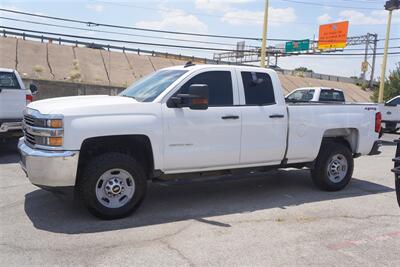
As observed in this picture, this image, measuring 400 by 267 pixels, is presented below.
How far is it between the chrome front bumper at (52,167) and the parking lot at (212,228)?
1.81 feet

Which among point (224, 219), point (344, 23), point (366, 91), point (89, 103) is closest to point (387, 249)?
point (224, 219)

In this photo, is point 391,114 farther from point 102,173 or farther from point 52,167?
point 52,167

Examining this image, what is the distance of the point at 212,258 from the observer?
4.15 m

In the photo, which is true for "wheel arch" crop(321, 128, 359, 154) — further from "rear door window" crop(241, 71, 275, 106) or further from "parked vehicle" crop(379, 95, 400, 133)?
"parked vehicle" crop(379, 95, 400, 133)

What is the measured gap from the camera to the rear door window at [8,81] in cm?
952

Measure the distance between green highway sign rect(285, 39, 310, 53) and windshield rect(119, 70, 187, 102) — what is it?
54.5 metres

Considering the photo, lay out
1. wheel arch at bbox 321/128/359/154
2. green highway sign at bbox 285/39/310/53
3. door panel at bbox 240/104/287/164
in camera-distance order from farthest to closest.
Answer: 1. green highway sign at bbox 285/39/310/53
2. wheel arch at bbox 321/128/359/154
3. door panel at bbox 240/104/287/164

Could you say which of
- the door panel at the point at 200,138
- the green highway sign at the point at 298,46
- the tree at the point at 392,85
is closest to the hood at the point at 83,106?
the door panel at the point at 200,138

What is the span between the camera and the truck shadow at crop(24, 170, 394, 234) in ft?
16.7

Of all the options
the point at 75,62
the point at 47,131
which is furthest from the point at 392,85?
the point at 47,131

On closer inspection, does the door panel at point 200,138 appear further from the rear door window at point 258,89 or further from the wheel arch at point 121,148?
the rear door window at point 258,89

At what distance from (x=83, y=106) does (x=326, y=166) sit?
419 cm

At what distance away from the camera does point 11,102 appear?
942 cm

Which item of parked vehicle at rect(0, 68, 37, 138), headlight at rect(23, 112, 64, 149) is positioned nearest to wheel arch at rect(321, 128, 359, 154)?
headlight at rect(23, 112, 64, 149)
